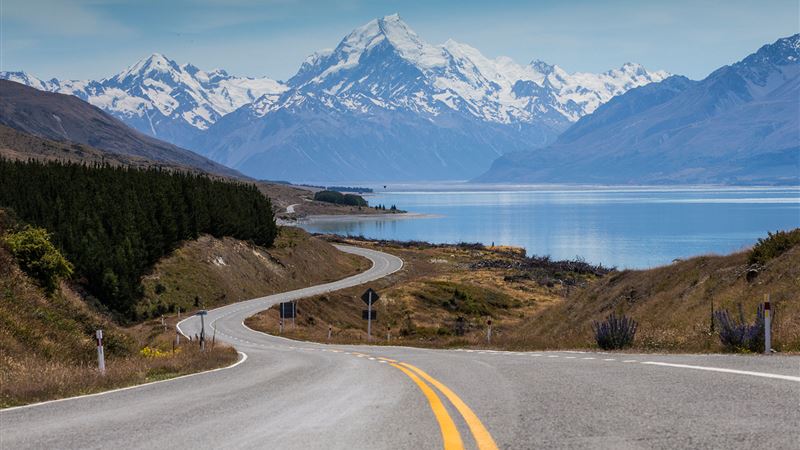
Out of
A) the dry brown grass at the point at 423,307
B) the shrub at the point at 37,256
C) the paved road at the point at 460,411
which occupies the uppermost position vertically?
the shrub at the point at 37,256

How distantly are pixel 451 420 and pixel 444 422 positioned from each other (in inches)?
6.6

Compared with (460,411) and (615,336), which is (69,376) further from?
(615,336)

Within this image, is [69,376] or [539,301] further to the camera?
[539,301]

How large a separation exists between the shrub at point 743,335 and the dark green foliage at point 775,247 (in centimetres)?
1401

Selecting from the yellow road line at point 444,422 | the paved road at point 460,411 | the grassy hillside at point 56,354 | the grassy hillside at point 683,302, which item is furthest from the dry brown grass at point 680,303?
the grassy hillside at point 56,354

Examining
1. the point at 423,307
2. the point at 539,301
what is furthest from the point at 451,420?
the point at 539,301

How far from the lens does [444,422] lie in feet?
31.5

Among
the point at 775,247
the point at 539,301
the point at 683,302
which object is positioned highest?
the point at 775,247

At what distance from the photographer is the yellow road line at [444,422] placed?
8.32 m

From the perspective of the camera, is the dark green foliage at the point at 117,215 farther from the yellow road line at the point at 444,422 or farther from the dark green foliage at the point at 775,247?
the yellow road line at the point at 444,422

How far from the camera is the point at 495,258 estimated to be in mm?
133125

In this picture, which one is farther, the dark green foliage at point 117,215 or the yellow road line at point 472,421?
the dark green foliage at point 117,215

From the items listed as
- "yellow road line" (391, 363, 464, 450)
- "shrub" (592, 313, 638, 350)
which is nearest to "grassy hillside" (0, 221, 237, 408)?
"yellow road line" (391, 363, 464, 450)

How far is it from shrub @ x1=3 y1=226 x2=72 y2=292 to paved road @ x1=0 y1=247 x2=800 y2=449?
22.4 meters
